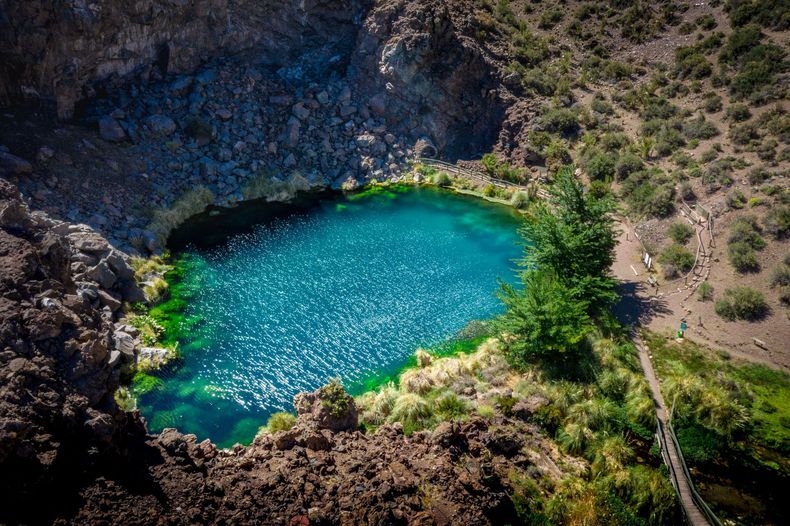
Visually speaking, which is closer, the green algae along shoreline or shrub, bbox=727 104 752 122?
the green algae along shoreline

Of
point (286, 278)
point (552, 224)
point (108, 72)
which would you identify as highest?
point (108, 72)

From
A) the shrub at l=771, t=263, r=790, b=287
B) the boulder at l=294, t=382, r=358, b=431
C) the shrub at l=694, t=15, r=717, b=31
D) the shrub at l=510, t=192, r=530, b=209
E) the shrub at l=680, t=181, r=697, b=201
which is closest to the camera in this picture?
the boulder at l=294, t=382, r=358, b=431

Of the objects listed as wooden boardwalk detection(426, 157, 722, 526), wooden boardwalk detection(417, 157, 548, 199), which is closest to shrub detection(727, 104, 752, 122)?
wooden boardwalk detection(426, 157, 722, 526)

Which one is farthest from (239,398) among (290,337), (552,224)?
(552,224)

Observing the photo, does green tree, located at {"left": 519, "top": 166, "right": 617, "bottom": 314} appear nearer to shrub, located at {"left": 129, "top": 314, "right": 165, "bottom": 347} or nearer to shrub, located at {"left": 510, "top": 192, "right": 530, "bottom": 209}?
shrub, located at {"left": 510, "top": 192, "right": 530, "bottom": 209}

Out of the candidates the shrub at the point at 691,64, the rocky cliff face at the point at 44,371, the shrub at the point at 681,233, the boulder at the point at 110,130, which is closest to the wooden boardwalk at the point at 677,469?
the shrub at the point at 681,233

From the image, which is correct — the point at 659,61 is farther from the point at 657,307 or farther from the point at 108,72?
the point at 108,72

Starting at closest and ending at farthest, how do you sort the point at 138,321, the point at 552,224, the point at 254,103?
the point at 138,321
the point at 552,224
the point at 254,103
